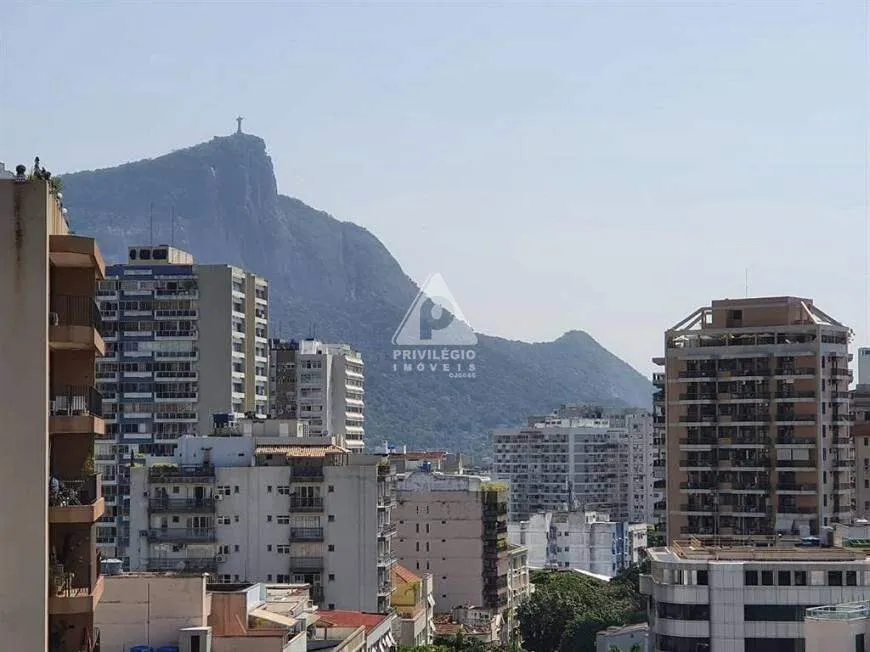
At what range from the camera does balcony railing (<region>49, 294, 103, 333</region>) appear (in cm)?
2758

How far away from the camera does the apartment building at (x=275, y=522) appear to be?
8244cm

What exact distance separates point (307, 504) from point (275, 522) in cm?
180

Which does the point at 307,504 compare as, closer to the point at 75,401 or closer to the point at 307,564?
the point at 307,564

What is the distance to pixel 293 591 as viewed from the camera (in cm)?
6394

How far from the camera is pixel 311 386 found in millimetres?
187500

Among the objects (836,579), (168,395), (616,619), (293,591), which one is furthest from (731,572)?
(168,395)

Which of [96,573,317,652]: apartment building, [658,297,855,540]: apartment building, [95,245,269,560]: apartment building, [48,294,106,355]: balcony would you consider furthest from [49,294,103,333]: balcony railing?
[95,245,269,560]: apartment building

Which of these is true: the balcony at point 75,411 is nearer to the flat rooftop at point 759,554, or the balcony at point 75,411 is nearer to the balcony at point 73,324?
the balcony at point 73,324

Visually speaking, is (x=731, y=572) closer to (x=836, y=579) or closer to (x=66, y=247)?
(x=836, y=579)

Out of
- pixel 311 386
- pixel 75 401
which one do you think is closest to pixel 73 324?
pixel 75 401

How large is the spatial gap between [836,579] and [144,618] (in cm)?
2613

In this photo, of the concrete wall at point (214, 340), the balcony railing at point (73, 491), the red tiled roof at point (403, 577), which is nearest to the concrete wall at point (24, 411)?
the balcony railing at point (73, 491)

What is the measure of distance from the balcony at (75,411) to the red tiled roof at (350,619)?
32603 millimetres

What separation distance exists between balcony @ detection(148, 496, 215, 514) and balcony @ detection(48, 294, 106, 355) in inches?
2239
